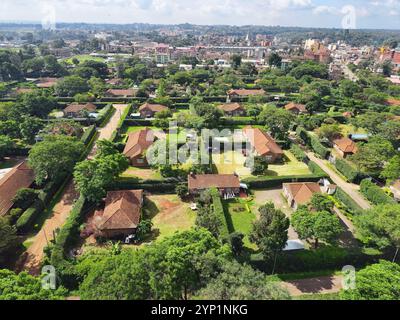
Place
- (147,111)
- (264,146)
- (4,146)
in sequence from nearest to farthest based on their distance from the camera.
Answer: (4,146), (264,146), (147,111)

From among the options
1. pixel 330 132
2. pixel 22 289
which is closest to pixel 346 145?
pixel 330 132

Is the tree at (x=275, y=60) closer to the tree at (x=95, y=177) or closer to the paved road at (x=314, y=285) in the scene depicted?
the tree at (x=95, y=177)

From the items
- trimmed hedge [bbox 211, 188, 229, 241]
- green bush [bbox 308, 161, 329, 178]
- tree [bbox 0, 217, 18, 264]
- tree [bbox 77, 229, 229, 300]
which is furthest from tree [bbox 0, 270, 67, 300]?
green bush [bbox 308, 161, 329, 178]

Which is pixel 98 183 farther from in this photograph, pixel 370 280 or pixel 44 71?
pixel 44 71

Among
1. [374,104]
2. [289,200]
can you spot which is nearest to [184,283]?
[289,200]

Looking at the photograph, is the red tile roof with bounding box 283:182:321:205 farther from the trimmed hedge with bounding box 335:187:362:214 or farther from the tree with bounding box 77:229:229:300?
the tree with bounding box 77:229:229:300

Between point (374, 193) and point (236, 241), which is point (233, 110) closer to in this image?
point (374, 193)

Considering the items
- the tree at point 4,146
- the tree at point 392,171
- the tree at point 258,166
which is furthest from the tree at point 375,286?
the tree at point 4,146
